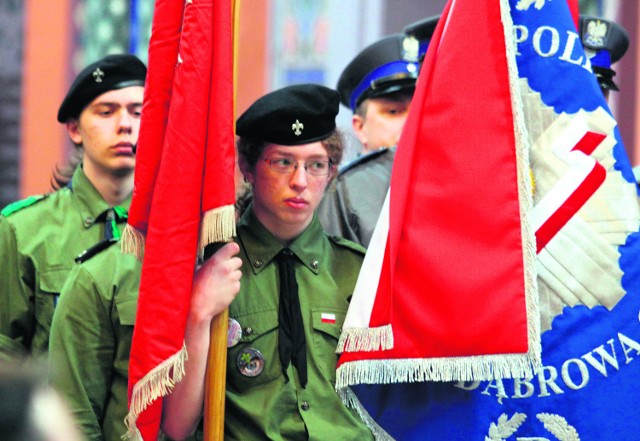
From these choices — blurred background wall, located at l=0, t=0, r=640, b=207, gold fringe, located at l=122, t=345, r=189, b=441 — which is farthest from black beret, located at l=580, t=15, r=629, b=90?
blurred background wall, located at l=0, t=0, r=640, b=207

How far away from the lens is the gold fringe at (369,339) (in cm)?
240

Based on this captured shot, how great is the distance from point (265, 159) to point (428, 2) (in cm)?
441

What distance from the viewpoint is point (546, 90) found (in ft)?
8.70

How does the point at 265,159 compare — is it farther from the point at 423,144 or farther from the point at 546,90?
the point at 546,90

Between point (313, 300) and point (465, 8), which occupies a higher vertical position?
point (465, 8)

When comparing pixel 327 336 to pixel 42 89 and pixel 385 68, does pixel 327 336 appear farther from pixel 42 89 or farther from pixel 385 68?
pixel 42 89

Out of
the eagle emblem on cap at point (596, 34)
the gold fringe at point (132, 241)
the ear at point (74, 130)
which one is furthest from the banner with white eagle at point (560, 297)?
the ear at point (74, 130)

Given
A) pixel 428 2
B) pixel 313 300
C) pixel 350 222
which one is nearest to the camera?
pixel 313 300

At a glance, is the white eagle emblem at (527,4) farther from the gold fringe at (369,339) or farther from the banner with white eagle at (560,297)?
the gold fringe at (369,339)

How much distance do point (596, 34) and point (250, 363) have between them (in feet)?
5.53

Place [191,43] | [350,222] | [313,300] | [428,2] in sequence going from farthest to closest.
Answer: [428,2]
[350,222]
[313,300]
[191,43]

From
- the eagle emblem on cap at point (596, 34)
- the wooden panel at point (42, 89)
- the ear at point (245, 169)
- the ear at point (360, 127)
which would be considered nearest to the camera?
the ear at point (245, 169)

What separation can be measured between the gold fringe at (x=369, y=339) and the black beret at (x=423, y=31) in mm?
1143

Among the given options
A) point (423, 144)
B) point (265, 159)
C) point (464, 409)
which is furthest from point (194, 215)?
point (464, 409)
